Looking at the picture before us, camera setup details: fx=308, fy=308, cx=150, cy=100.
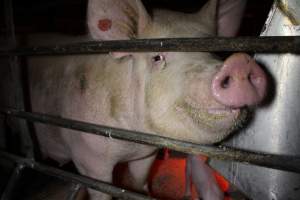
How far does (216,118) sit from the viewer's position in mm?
1467

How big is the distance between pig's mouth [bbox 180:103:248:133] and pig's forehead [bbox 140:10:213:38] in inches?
23.6

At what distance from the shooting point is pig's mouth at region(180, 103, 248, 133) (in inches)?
55.8

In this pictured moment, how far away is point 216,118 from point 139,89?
2.64ft

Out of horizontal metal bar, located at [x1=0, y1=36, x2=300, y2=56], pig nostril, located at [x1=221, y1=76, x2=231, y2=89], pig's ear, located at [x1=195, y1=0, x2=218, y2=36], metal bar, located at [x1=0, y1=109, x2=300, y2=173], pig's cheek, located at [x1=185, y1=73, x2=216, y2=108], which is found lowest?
metal bar, located at [x1=0, y1=109, x2=300, y2=173]

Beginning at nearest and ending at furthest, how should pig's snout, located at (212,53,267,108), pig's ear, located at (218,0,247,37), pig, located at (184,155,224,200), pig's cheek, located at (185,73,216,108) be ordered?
1. pig's snout, located at (212,53,267,108)
2. pig's cheek, located at (185,73,216,108)
3. pig's ear, located at (218,0,247,37)
4. pig, located at (184,155,224,200)

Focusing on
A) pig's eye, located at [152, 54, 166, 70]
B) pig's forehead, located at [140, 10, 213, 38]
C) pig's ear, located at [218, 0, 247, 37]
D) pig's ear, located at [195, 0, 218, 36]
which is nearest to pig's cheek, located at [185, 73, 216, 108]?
pig's eye, located at [152, 54, 166, 70]

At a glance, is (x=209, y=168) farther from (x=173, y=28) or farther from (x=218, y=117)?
(x=218, y=117)

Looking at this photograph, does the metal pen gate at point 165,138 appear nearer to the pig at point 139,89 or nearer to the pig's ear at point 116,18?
the pig at point 139,89

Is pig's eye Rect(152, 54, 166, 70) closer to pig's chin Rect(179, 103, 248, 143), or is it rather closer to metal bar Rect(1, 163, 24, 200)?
pig's chin Rect(179, 103, 248, 143)

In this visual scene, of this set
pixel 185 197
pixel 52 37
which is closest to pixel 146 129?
pixel 185 197

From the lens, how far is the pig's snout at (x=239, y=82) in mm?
1175

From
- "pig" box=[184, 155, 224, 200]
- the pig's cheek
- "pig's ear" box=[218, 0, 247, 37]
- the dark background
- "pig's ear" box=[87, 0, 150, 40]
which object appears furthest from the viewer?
the dark background

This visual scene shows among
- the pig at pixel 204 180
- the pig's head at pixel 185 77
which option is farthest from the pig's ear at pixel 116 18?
the pig at pixel 204 180

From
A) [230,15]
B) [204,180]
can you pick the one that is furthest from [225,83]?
[204,180]
